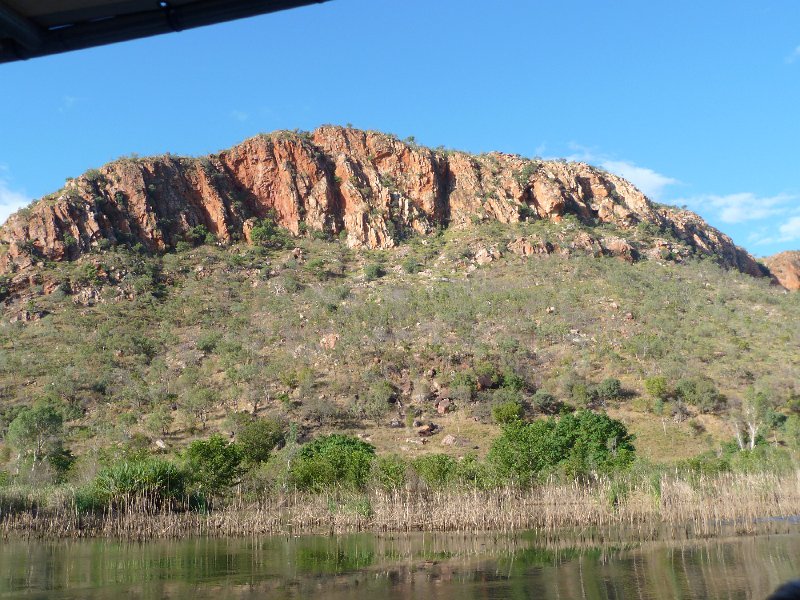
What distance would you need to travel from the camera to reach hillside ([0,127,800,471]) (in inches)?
1416

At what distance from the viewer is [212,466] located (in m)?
21.2

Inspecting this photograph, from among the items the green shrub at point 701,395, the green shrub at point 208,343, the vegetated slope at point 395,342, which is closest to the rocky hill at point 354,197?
the vegetated slope at point 395,342

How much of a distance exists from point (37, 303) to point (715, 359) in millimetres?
44747

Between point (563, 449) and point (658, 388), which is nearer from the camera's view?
point (563, 449)

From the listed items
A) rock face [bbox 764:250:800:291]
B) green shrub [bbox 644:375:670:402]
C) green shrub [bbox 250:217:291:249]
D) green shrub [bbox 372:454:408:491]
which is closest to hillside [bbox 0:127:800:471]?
green shrub [bbox 250:217:291:249]

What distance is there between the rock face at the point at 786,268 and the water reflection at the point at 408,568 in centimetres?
7779

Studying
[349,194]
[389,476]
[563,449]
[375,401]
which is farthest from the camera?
[349,194]

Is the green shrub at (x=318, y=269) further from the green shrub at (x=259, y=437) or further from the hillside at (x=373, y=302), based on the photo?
the green shrub at (x=259, y=437)

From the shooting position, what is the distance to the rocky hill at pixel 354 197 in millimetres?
58000

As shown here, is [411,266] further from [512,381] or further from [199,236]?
[512,381]

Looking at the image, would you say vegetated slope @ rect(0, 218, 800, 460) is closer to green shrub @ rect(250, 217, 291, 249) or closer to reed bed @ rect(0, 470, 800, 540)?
green shrub @ rect(250, 217, 291, 249)

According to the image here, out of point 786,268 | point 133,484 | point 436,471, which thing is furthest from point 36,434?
point 786,268

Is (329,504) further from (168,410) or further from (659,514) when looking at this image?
(168,410)

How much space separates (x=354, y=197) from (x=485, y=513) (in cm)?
5279
